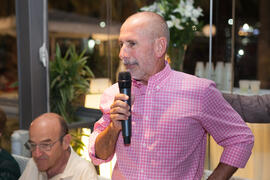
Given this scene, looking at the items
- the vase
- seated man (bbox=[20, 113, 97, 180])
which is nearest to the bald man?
seated man (bbox=[20, 113, 97, 180])

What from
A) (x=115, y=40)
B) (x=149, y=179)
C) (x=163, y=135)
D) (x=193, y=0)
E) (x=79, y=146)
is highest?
(x=193, y=0)

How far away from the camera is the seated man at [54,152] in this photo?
2.32m

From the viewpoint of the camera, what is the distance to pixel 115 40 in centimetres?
349

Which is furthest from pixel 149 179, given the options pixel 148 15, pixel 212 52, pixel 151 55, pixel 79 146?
pixel 79 146

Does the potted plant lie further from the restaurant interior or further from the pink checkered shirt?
the pink checkered shirt

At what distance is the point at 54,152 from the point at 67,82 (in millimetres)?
1575

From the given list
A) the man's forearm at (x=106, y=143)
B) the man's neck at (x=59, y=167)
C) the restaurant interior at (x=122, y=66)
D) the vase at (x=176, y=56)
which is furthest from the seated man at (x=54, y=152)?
the vase at (x=176, y=56)

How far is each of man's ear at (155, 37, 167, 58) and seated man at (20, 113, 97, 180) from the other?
96 cm

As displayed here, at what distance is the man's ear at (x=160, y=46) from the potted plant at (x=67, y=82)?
216 centimetres

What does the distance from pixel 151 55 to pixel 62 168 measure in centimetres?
108

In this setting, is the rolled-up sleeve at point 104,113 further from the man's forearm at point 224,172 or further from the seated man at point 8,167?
the seated man at point 8,167

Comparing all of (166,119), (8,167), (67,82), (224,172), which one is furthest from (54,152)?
(67,82)

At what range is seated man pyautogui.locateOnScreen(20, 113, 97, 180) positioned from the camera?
232 centimetres

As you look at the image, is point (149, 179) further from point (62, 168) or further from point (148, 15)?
point (62, 168)
